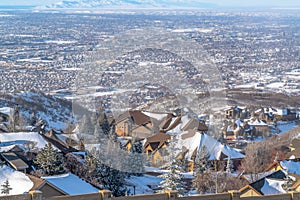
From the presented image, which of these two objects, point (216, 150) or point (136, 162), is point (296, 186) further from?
point (216, 150)

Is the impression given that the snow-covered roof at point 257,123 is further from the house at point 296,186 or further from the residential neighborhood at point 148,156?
the house at point 296,186

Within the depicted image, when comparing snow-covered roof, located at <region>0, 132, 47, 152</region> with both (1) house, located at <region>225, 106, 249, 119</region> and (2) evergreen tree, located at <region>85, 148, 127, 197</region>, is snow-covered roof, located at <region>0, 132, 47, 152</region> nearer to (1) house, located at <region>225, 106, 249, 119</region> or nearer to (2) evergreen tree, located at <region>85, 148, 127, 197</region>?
(2) evergreen tree, located at <region>85, 148, 127, 197</region>

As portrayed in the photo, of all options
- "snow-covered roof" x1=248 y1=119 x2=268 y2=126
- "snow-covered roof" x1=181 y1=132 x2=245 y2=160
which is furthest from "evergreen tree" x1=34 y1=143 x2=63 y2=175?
"snow-covered roof" x1=248 y1=119 x2=268 y2=126

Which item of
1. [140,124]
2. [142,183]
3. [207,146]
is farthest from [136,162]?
[140,124]

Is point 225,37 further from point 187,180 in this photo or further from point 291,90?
point 187,180

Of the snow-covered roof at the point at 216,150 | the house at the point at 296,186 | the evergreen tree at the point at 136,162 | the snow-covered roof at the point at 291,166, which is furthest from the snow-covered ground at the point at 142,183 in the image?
the house at the point at 296,186

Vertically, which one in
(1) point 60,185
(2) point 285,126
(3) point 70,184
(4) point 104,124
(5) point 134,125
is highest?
(1) point 60,185

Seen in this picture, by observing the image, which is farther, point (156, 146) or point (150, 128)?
point (150, 128)
